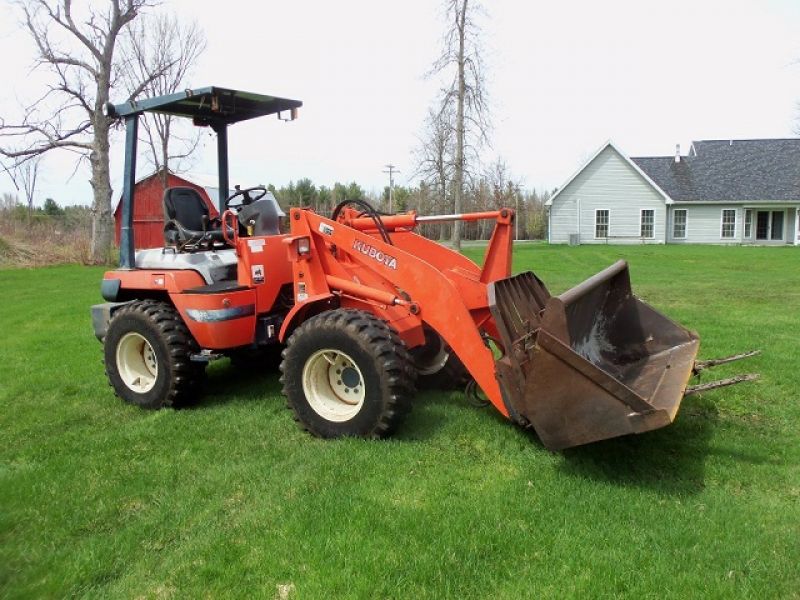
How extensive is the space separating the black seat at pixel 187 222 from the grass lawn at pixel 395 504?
1448 millimetres

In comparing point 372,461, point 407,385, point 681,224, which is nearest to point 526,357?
point 407,385

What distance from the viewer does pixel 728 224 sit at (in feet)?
109

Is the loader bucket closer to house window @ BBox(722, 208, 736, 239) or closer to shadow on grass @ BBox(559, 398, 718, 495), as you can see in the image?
shadow on grass @ BBox(559, 398, 718, 495)

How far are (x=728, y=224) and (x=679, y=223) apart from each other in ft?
7.52

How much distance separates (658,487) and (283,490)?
222 centimetres

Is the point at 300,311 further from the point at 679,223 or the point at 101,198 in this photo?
the point at 679,223

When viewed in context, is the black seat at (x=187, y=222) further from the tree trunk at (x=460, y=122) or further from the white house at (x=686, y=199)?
the white house at (x=686, y=199)

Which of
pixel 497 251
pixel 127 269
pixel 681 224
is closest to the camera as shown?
pixel 497 251

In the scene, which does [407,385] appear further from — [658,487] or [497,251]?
[658,487]

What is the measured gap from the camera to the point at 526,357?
389 centimetres

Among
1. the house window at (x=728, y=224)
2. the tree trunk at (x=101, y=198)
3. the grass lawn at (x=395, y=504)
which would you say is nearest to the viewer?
the grass lawn at (x=395, y=504)

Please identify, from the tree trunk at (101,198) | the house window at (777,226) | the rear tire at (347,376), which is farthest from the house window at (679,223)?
the rear tire at (347,376)

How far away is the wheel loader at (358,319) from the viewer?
392 centimetres

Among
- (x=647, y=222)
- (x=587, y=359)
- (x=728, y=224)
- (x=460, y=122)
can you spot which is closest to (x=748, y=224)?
(x=728, y=224)
